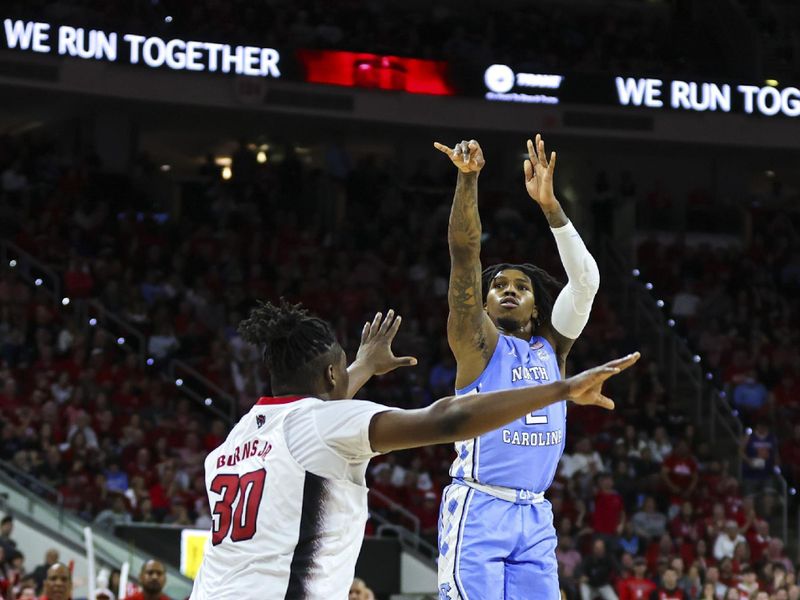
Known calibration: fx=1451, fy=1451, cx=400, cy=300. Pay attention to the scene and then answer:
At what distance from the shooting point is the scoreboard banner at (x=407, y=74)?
20594 millimetres

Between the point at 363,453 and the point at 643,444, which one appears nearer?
the point at 363,453

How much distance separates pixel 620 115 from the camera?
2425 cm

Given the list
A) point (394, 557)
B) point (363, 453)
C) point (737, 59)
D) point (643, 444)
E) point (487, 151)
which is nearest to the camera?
point (363, 453)

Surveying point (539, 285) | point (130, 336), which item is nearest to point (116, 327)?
point (130, 336)

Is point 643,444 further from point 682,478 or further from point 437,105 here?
point 437,105

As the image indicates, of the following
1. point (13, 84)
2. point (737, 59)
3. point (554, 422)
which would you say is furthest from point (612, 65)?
point (554, 422)

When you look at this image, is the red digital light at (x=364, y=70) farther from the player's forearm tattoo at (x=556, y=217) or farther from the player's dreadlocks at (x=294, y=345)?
the player's dreadlocks at (x=294, y=345)

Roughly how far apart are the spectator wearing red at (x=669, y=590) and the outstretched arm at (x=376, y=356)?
10823mm

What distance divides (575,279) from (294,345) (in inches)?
84.6

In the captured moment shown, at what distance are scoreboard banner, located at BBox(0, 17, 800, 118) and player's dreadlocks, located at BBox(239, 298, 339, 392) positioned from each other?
16.6 m

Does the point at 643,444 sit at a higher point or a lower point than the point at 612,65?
lower

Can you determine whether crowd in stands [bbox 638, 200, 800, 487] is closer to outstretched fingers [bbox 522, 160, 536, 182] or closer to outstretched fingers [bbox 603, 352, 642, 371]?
outstretched fingers [bbox 522, 160, 536, 182]

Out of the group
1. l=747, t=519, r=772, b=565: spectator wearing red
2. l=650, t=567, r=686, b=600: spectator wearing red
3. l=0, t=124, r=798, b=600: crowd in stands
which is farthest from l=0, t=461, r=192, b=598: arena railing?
l=747, t=519, r=772, b=565: spectator wearing red

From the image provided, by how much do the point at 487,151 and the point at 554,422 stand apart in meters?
21.1
